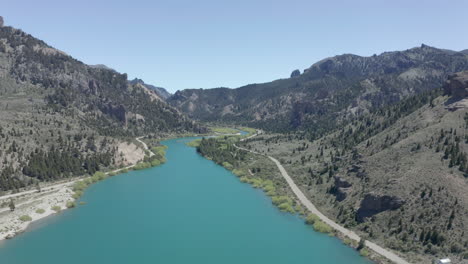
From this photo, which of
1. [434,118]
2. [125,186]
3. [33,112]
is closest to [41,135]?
[33,112]

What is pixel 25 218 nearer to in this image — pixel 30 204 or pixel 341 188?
pixel 30 204

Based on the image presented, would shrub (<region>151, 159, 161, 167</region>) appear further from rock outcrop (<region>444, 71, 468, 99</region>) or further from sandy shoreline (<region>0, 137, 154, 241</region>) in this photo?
rock outcrop (<region>444, 71, 468, 99</region>)

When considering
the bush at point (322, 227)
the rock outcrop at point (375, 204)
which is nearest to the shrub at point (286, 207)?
the bush at point (322, 227)

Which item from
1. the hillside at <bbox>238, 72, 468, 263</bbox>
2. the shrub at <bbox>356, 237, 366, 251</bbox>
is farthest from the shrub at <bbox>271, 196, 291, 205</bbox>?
the shrub at <bbox>356, 237, 366, 251</bbox>

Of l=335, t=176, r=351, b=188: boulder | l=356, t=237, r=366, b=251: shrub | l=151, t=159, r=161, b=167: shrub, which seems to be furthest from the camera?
l=151, t=159, r=161, b=167: shrub

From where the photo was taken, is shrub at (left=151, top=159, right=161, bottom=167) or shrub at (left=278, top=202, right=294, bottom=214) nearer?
shrub at (left=278, top=202, right=294, bottom=214)

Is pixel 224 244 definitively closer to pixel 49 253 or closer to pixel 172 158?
pixel 49 253

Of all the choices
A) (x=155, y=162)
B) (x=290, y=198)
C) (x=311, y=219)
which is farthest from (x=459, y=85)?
(x=155, y=162)

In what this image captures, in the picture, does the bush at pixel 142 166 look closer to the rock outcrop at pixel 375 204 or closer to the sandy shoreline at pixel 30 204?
the sandy shoreline at pixel 30 204
